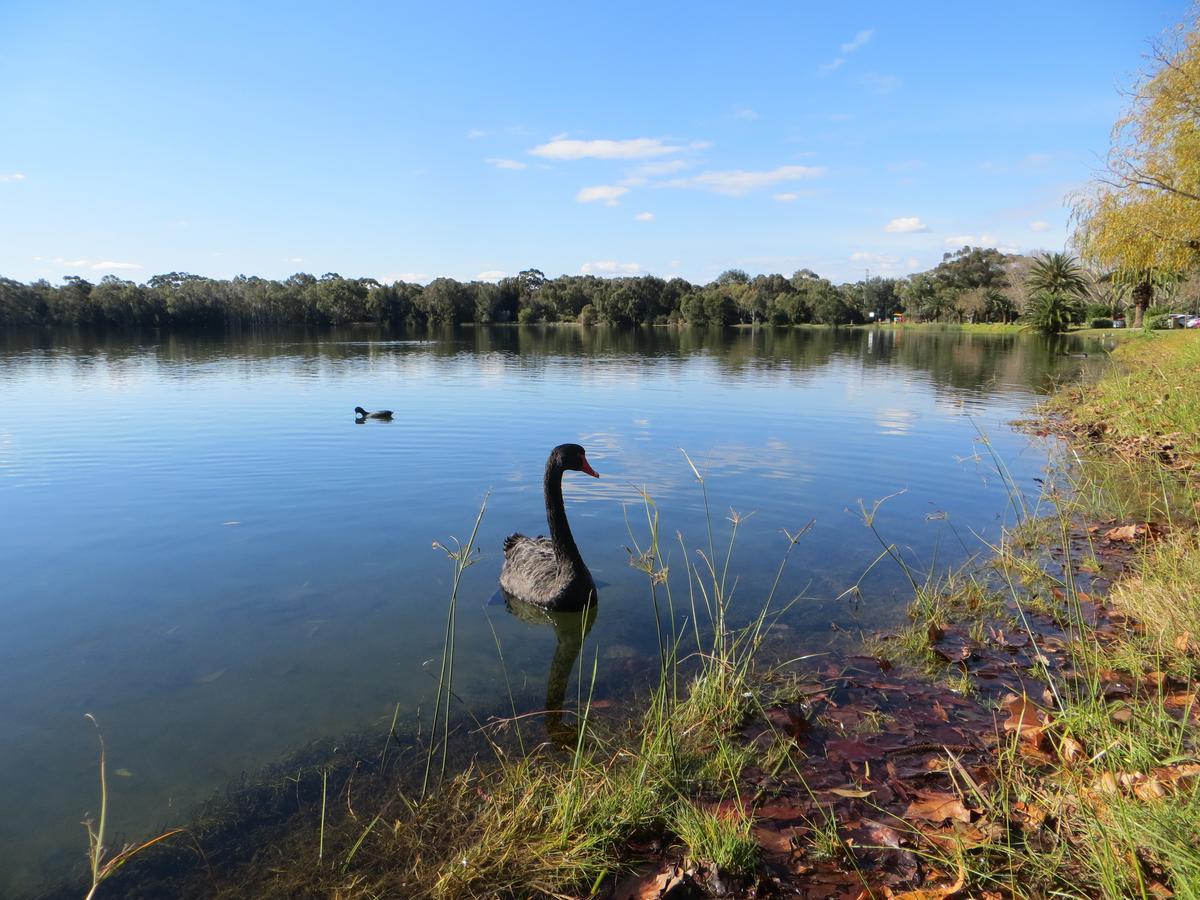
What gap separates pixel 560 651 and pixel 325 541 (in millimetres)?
3808

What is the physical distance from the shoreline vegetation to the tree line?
76.4 metres

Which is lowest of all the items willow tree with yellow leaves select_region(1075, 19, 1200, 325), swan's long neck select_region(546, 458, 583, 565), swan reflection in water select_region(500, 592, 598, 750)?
swan reflection in water select_region(500, 592, 598, 750)

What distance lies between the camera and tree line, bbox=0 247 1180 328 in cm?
7988

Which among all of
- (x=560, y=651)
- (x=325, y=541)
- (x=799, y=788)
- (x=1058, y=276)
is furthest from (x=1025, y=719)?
(x=1058, y=276)

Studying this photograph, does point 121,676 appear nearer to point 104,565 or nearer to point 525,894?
point 104,565

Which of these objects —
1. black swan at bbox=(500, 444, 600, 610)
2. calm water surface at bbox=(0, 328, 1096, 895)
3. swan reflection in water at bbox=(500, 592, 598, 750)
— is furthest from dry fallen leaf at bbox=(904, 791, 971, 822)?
black swan at bbox=(500, 444, 600, 610)

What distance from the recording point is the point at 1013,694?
377 cm

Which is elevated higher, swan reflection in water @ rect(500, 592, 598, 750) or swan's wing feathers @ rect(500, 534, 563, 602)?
swan's wing feathers @ rect(500, 534, 563, 602)

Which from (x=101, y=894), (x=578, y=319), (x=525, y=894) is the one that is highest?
(x=578, y=319)

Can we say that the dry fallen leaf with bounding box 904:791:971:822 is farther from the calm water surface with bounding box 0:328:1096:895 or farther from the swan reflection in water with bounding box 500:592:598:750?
the calm water surface with bounding box 0:328:1096:895

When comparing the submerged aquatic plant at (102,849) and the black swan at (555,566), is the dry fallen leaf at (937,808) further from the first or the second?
the black swan at (555,566)

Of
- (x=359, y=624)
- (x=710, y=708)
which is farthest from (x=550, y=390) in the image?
(x=710, y=708)

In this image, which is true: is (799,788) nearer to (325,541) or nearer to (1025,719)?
(1025,719)

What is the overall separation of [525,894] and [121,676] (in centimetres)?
381
